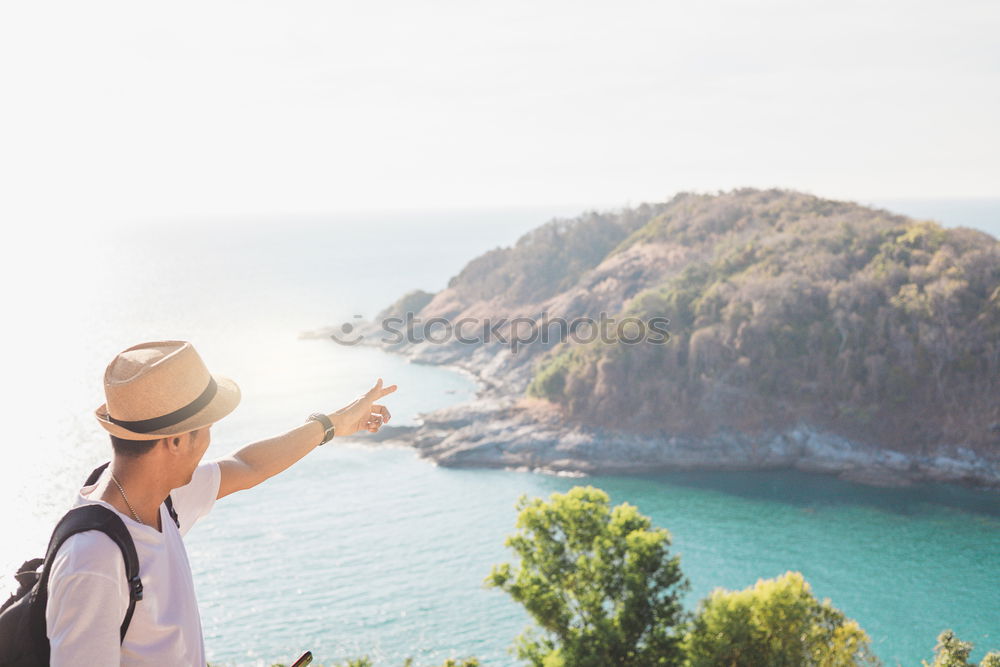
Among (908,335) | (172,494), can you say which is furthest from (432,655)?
(908,335)

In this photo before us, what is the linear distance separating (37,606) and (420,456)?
51.1m

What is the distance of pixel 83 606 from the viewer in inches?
73.1

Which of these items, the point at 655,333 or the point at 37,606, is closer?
the point at 37,606

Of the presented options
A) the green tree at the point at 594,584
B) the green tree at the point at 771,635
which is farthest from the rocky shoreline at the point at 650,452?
the green tree at the point at 771,635

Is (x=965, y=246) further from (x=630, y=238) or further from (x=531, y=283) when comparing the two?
(x=531, y=283)

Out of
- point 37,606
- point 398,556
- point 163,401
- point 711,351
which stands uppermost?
point 163,401

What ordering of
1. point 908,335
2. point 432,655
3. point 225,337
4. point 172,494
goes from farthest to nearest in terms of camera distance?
point 225,337 → point 908,335 → point 432,655 → point 172,494

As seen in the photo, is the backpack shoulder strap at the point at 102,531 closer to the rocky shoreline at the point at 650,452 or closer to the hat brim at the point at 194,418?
the hat brim at the point at 194,418

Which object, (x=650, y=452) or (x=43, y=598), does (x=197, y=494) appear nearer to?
(x=43, y=598)

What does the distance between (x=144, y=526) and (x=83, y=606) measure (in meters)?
0.25

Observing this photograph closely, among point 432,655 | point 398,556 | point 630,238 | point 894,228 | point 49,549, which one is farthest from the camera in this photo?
point 630,238

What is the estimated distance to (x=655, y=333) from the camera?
5469 centimetres

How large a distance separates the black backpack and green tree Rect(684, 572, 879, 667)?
17114mm

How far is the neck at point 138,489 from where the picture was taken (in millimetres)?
2131
